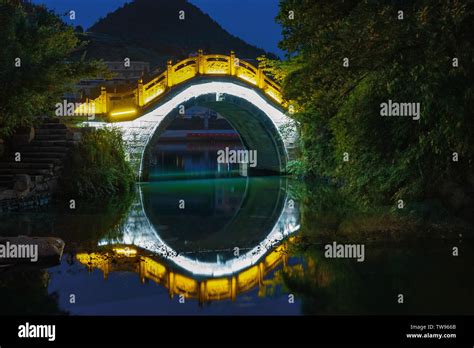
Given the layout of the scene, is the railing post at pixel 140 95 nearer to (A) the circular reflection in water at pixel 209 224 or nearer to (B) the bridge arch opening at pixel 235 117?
(B) the bridge arch opening at pixel 235 117

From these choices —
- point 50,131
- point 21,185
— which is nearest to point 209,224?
point 21,185

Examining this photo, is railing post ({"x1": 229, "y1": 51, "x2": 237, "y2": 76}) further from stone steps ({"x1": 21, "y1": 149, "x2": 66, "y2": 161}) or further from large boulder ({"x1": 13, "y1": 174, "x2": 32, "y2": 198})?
large boulder ({"x1": 13, "y1": 174, "x2": 32, "y2": 198})

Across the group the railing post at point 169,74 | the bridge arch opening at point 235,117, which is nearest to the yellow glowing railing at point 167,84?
the railing post at point 169,74

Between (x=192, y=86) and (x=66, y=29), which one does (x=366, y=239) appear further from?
(x=192, y=86)

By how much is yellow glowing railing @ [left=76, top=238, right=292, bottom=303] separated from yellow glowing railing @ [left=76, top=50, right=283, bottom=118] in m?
9.51

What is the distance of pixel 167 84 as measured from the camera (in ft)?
65.8

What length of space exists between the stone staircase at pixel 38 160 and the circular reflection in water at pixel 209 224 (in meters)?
2.44

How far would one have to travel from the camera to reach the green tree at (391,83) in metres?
8.95

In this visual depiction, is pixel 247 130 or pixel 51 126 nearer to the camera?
pixel 51 126

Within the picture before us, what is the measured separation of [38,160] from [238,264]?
8.85 metres

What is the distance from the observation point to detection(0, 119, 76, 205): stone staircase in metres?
14.4

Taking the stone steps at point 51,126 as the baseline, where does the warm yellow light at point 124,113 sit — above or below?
above

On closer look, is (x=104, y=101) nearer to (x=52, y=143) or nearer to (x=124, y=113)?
(x=124, y=113)

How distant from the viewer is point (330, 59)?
10242 mm
